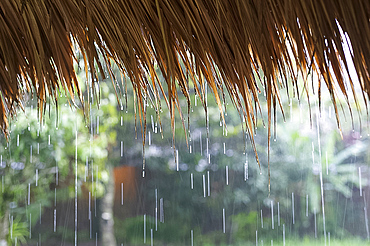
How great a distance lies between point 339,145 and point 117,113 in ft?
11.3

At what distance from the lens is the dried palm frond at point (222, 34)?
527mm

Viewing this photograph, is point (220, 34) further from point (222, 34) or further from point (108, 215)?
point (108, 215)

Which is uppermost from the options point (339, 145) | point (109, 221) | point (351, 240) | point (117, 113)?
point (117, 113)

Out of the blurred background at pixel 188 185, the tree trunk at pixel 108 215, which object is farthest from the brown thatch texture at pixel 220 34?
the tree trunk at pixel 108 215

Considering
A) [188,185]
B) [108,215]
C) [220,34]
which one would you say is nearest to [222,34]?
[220,34]

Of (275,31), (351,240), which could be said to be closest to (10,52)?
(275,31)

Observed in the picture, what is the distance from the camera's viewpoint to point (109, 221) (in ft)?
18.2

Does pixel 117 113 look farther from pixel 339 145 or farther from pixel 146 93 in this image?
pixel 146 93

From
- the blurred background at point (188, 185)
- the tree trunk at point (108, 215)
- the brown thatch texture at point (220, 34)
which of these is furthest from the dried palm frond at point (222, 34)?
the tree trunk at point (108, 215)

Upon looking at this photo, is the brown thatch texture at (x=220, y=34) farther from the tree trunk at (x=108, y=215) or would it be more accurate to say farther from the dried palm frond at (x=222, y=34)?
the tree trunk at (x=108, y=215)

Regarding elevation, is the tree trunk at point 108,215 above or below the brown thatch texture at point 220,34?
below

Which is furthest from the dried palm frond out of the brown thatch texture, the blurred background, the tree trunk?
the tree trunk

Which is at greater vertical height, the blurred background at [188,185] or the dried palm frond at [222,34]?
the dried palm frond at [222,34]

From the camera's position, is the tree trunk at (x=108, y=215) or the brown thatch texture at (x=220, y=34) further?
the tree trunk at (x=108, y=215)
